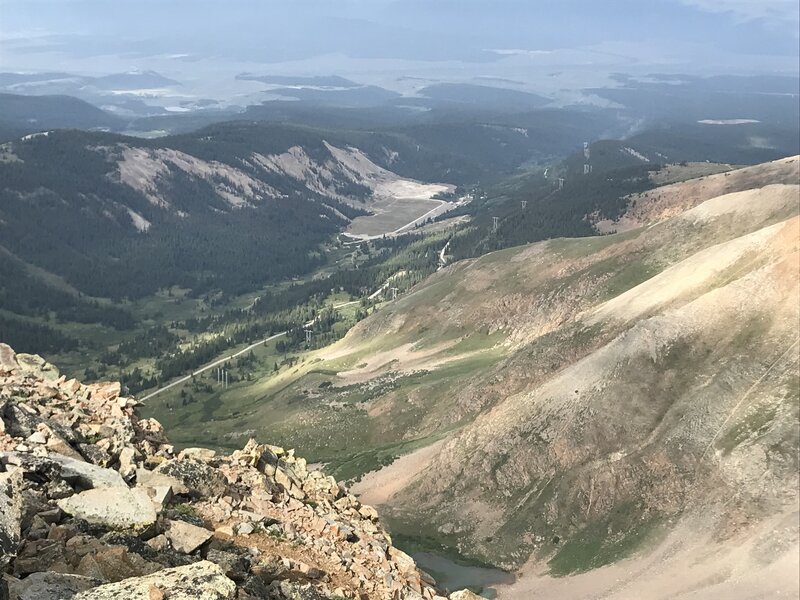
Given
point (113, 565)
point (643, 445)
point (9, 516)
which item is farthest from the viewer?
point (643, 445)

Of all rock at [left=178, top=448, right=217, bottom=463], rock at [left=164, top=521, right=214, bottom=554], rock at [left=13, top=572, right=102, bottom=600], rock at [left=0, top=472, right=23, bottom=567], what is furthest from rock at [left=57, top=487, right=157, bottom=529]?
rock at [left=178, top=448, right=217, bottom=463]

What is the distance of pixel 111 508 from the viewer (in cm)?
2198

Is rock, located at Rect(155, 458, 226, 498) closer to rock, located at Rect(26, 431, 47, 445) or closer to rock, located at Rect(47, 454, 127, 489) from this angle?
rock, located at Rect(47, 454, 127, 489)

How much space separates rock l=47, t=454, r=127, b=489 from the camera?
24.1 m

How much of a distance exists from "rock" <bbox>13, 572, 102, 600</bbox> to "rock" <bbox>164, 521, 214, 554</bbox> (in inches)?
206

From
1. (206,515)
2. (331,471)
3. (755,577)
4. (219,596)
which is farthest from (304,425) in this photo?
(219,596)

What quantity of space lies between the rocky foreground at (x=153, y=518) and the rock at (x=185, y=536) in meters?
0.05

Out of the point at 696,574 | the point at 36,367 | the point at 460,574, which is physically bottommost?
the point at 460,574

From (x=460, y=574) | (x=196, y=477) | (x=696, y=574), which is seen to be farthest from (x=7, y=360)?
(x=696, y=574)

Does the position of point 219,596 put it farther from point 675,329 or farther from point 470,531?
point 675,329

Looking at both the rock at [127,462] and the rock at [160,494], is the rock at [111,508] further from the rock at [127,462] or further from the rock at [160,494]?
the rock at [127,462]

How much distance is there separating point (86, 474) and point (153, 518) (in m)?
4.28

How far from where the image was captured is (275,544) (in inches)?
1035

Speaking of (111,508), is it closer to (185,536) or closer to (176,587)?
(185,536)
